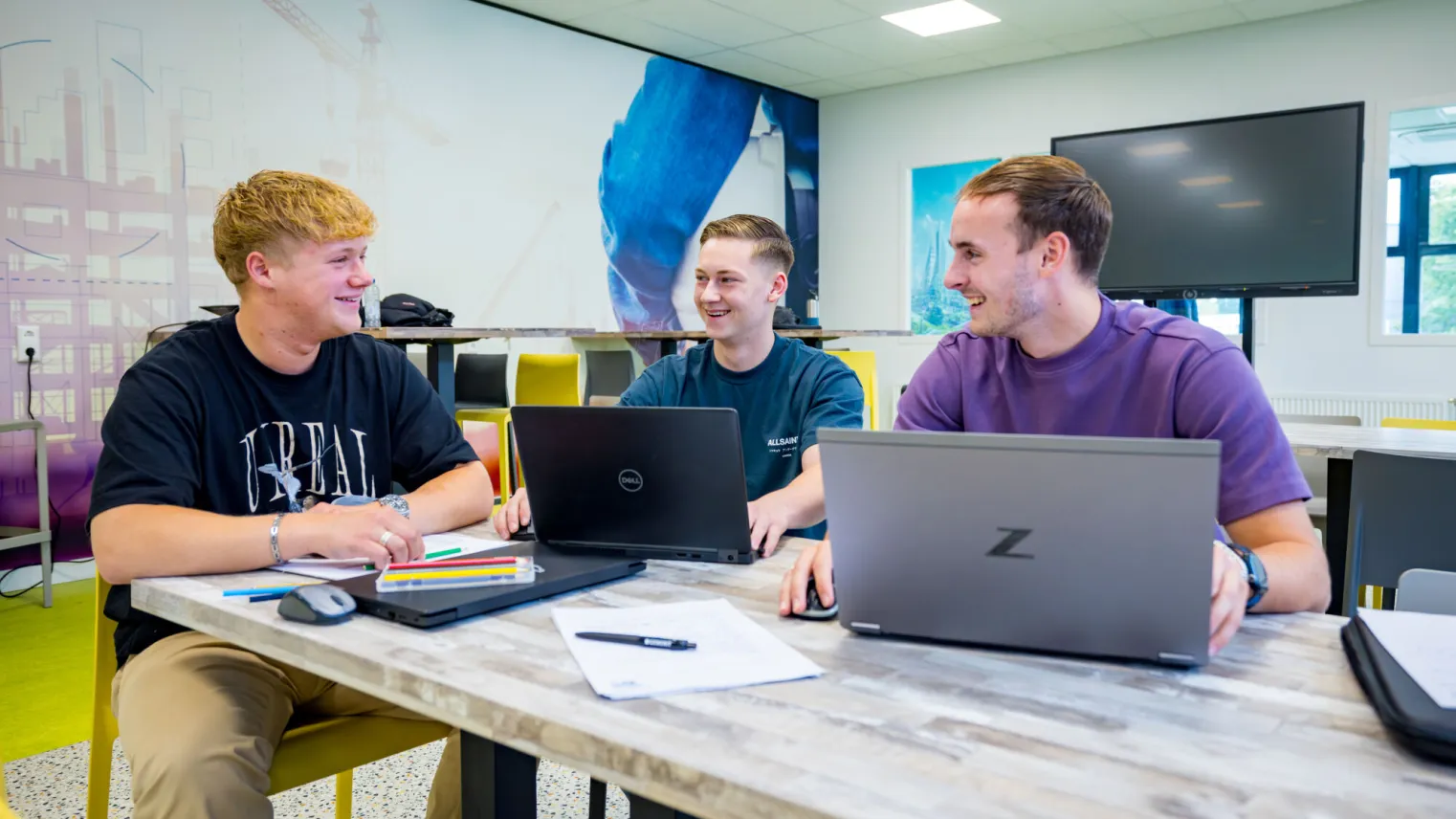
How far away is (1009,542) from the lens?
910mm

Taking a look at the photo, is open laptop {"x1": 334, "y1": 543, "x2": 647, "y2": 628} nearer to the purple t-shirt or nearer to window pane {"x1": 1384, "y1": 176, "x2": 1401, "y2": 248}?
the purple t-shirt

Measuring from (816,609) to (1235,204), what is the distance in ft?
17.4

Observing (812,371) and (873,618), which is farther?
(812,371)

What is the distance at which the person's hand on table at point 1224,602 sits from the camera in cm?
90

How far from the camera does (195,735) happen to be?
1.15 metres

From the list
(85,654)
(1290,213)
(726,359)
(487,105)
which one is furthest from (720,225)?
(1290,213)

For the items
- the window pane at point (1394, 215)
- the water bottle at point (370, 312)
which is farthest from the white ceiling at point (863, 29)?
the water bottle at point (370, 312)

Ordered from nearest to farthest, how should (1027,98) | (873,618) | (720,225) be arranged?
1. (873,618)
2. (720,225)
3. (1027,98)

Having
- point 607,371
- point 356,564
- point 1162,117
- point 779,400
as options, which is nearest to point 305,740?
point 356,564

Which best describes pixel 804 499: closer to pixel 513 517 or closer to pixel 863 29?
pixel 513 517

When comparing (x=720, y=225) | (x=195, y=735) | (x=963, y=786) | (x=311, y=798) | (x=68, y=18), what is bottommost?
(x=311, y=798)

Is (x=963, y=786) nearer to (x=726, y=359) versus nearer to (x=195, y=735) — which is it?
(x=195, y=735)

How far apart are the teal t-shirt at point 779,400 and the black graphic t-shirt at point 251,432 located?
17.7 inches

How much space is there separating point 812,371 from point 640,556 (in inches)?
29.6
